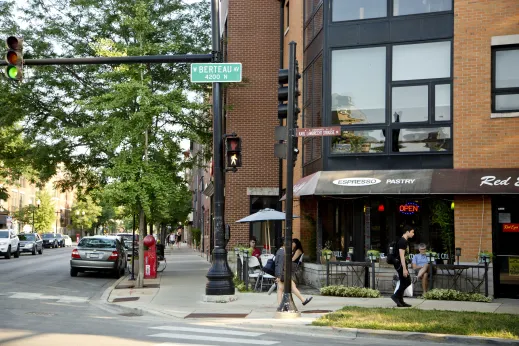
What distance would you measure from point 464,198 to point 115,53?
400 inches

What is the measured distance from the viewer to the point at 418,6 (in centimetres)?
1722

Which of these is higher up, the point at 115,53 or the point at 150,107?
the point at 115,53

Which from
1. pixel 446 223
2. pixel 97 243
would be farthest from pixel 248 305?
pixel 97 243

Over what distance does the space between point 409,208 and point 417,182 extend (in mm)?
1193

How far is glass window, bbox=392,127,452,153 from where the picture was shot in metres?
16.8

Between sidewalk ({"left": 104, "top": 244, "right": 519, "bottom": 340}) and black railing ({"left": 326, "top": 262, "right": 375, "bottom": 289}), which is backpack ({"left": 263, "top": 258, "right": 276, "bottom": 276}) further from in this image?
black railing ({"left": 326, "top": 262, "right": 375, "bottom": 289})

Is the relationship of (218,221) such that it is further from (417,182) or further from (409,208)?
(409,208)

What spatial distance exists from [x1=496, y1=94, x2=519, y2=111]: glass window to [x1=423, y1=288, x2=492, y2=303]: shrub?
450cm

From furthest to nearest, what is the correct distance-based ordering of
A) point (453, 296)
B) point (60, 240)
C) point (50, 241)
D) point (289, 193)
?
point (60, 240)
point (50, 241)
point (453, 296)
point (289, 193)

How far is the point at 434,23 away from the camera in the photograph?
17.0 m

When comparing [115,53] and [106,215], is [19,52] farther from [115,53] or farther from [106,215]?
[106,215]

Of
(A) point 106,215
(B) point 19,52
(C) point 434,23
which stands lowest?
(A) point 106,215

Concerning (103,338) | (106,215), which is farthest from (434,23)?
(106,215)

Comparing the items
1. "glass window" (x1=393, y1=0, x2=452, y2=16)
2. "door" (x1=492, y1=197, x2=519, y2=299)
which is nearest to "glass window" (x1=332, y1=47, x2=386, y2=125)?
"glass window" (x1=393, y1=0, x2=452, y2=16)
